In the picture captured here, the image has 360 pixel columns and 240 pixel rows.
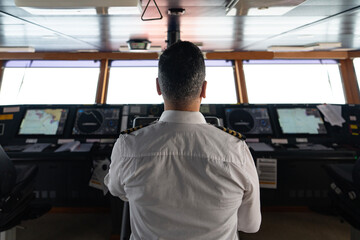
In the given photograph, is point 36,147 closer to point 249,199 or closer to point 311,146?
point 249,199

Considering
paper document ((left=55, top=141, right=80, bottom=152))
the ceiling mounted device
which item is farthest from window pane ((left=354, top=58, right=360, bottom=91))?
paper document ((left=55, top=141, right=80, bottom=152))

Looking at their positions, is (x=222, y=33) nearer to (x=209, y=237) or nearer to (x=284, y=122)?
(x=284, y=122)

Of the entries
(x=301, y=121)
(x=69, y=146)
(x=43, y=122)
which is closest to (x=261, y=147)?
(x=301, y=121)

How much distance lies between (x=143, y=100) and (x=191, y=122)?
3544 mm

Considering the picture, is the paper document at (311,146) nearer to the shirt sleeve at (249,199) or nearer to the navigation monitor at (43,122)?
the shirt sleeve at (249,199)

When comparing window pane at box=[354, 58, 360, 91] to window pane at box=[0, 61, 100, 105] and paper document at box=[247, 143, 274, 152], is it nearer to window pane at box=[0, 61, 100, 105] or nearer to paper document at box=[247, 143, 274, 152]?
paper document at box=[247, 143, 274, 152]

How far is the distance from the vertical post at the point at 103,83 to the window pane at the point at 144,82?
8cm

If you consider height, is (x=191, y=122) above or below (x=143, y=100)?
below

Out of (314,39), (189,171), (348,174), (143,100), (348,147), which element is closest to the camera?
(189,171)

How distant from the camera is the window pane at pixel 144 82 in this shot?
13.6 feet

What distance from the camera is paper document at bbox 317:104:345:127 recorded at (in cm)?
253

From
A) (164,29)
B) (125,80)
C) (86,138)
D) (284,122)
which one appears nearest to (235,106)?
(284,122)

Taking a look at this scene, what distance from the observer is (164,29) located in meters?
2.95

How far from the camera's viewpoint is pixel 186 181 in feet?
2.31
